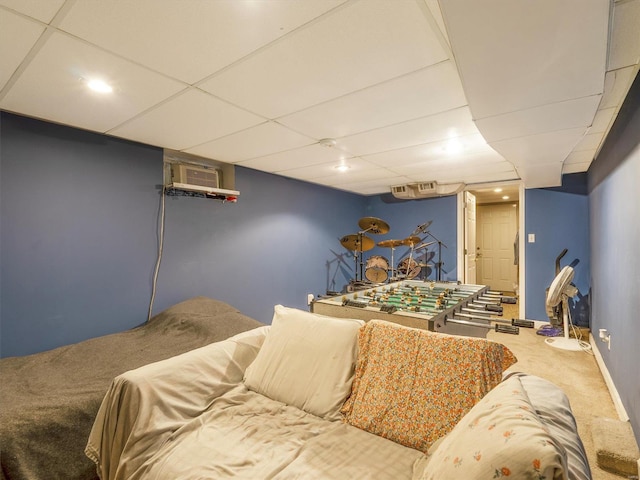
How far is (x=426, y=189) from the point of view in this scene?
183 inches

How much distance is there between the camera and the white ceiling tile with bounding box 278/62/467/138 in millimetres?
1671

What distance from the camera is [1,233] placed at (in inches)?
80.1

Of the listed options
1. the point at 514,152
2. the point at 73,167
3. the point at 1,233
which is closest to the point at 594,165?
the point at 514,152

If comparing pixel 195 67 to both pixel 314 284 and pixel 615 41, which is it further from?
pixel 314 284

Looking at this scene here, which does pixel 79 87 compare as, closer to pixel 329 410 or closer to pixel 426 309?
pixel 329 410

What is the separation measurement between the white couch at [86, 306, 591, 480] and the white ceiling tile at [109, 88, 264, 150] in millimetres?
1477

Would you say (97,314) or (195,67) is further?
(97,314)

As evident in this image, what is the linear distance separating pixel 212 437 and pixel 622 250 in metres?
2.78

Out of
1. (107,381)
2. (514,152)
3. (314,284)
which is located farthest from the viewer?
(314,284)

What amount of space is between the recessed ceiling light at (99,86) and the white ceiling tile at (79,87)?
3cm

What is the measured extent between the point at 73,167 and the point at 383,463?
2853 mm

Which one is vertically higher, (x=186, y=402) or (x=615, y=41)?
(x=615, y=41)

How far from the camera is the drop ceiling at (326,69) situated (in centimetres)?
115

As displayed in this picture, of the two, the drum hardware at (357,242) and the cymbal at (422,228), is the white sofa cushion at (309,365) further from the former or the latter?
the cymbal at (422,228)
